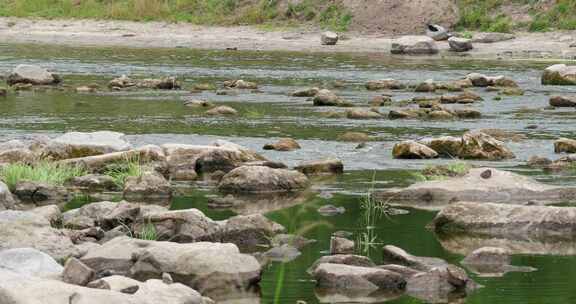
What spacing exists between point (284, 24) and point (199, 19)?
4.52 m

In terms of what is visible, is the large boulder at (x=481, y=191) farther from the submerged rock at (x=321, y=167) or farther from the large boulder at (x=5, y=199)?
the large boulder at (x=5, y=199)

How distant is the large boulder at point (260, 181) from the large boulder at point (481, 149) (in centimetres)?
352

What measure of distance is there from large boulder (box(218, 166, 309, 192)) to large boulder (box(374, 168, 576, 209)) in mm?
1169

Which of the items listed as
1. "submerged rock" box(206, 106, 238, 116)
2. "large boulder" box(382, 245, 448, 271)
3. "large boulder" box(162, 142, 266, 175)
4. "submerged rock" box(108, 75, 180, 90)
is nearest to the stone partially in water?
"large boulder" box(382, 245, 448, 271)

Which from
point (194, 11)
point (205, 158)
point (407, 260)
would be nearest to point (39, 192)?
point (205, 158)

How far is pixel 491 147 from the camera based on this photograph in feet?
60.3

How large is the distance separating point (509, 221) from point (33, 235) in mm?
4485

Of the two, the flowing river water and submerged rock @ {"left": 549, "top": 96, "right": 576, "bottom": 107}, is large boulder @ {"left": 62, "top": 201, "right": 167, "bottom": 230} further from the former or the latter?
submerged rock @ {"left": 549, "top": 96, "right": 576, "bottom": 107}

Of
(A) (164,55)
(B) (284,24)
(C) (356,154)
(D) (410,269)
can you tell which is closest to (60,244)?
(D) (410,269)

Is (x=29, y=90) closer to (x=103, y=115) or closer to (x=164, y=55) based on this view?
(x=103, y=115)

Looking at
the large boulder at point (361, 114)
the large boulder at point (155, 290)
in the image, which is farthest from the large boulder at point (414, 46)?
the large boulder at point (155, 290)

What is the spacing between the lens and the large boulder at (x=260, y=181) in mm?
15203

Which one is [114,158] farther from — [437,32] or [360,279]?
[437,32]

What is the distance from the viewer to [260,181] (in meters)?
15.2
